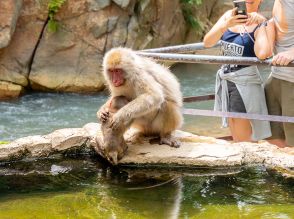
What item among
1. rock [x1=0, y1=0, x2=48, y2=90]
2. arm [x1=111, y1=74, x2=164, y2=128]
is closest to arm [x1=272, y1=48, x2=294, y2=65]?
arm [x1=111, y1=74, x2=164, y2=128]

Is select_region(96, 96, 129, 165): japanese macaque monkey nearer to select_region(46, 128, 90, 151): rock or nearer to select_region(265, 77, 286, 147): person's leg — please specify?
select_region(46, 128, 90, 151): rock

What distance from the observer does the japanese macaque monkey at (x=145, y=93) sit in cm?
380

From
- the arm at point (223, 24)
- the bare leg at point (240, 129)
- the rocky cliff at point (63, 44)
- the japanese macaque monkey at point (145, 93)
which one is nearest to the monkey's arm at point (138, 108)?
the japanese macaque monkey at point (145, 93)

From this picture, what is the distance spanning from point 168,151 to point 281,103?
1.05 metres

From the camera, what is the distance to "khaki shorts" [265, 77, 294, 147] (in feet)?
13.2

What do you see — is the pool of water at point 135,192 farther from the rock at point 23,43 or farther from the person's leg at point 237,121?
the rock at point 23,43

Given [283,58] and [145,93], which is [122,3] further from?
[283,58]

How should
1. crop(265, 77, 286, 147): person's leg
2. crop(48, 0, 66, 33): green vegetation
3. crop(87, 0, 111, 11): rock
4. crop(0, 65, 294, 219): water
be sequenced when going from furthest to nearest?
crop(87, 0, 111, 11): rock → crop(48, 0, 66, 33): green vegetation → crop(265, 77, 286, 147): person's leg → crop(0, 65, 294, 219): water

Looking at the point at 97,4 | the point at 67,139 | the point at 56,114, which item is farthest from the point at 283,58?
the point at 97,4

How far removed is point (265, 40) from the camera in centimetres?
380

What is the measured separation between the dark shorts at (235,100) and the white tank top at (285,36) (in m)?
0.33

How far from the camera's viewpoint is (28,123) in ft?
28.3

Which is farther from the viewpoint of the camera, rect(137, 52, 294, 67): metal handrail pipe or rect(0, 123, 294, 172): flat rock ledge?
rect(137, 52, 294, 67): metal handrail pipe

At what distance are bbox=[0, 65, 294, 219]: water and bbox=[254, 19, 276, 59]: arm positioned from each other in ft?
2.73
